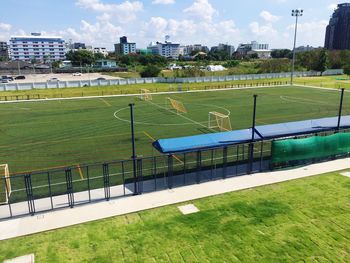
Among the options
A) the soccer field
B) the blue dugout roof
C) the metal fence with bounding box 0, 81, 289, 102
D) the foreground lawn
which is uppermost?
the blue dugout roof

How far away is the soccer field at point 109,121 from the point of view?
78.6ft

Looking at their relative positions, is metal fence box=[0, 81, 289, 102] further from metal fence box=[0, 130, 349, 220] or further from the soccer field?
metal fence box=[0, 130, 349, 220]

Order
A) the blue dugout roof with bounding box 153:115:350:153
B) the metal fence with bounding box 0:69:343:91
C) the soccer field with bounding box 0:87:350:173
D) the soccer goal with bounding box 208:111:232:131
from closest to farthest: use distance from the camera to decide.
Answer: the blue dugout roof with bounding box 153:115:350:153, the soccer field with bounding box 0:87:350:173, the soccer goal with bounding box 208:111:232:131, the metal fence with bounding box 0:69:343:91

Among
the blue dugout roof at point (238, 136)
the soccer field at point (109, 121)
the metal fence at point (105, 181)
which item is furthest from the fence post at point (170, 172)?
the soccer field at point (109, 121)

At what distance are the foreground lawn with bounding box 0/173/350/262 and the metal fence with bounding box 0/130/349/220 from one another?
249 cm

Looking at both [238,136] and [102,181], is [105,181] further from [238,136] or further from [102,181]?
[238,136]

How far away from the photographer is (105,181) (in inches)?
637

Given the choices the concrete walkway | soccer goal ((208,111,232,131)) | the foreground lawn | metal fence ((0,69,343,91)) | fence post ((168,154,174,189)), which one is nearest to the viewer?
the foreground lawn

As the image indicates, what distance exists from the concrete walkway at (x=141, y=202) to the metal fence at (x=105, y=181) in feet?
1.87

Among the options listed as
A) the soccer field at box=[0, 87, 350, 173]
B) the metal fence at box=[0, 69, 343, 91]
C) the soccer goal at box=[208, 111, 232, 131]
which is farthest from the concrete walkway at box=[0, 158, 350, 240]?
the metal fence at box=[0, 69, 343, 91]

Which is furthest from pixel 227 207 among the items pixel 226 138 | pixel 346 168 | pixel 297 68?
pixel 297 68

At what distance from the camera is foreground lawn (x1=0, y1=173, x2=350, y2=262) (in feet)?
37.1

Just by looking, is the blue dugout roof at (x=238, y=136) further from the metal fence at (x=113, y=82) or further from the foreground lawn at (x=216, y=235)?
the metal fence at (x=113, y=82)

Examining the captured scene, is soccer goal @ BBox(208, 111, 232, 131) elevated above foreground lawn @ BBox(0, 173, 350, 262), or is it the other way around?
soccer goal @ BBox(208, 111, 232, 131)
